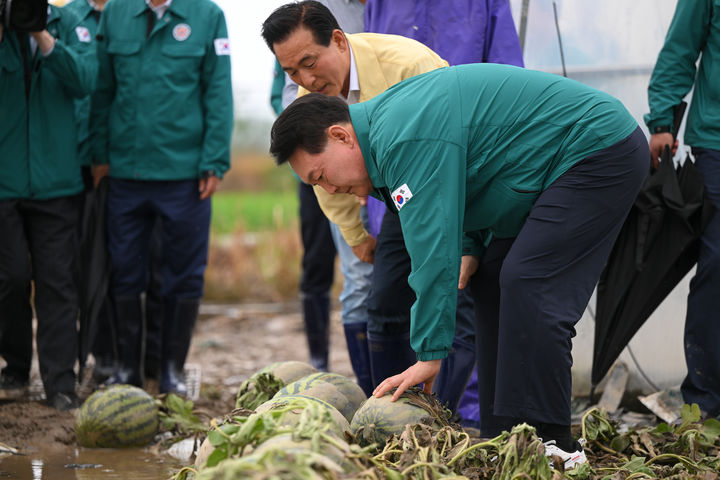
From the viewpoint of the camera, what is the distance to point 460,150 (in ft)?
9.34

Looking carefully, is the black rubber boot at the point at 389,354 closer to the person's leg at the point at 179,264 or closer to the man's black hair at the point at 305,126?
the man's black hair at the point at 305,126

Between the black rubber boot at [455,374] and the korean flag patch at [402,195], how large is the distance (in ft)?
3.79

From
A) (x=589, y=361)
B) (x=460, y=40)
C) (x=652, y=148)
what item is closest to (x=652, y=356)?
(x=589, y=361)

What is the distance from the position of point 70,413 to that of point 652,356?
10.2ft

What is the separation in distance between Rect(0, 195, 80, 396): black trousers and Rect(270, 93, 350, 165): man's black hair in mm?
2239

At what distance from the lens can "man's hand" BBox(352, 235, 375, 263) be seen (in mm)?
4164

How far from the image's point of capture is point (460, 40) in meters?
4.22

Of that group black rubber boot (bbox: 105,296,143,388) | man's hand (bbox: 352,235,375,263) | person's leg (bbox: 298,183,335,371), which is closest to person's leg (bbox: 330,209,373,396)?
man's hand (bbox: 352,235,375,263)

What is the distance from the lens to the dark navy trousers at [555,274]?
2.90 meters

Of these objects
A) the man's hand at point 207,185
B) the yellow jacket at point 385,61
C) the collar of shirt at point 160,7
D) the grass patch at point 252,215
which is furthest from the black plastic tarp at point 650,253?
the grass patch at point 252,215

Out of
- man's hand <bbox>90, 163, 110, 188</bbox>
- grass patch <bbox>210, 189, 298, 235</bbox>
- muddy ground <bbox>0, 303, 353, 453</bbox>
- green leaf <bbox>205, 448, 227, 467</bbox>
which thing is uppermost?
green leaf <bbox>205, 448, 227, 467</bbox>

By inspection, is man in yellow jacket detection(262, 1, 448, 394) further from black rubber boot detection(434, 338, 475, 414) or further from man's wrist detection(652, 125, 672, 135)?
man's wrist detection(652, 125, 672, 135)

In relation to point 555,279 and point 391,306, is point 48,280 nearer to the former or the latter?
point 391,306

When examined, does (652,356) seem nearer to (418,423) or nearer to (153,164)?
(418,423)
